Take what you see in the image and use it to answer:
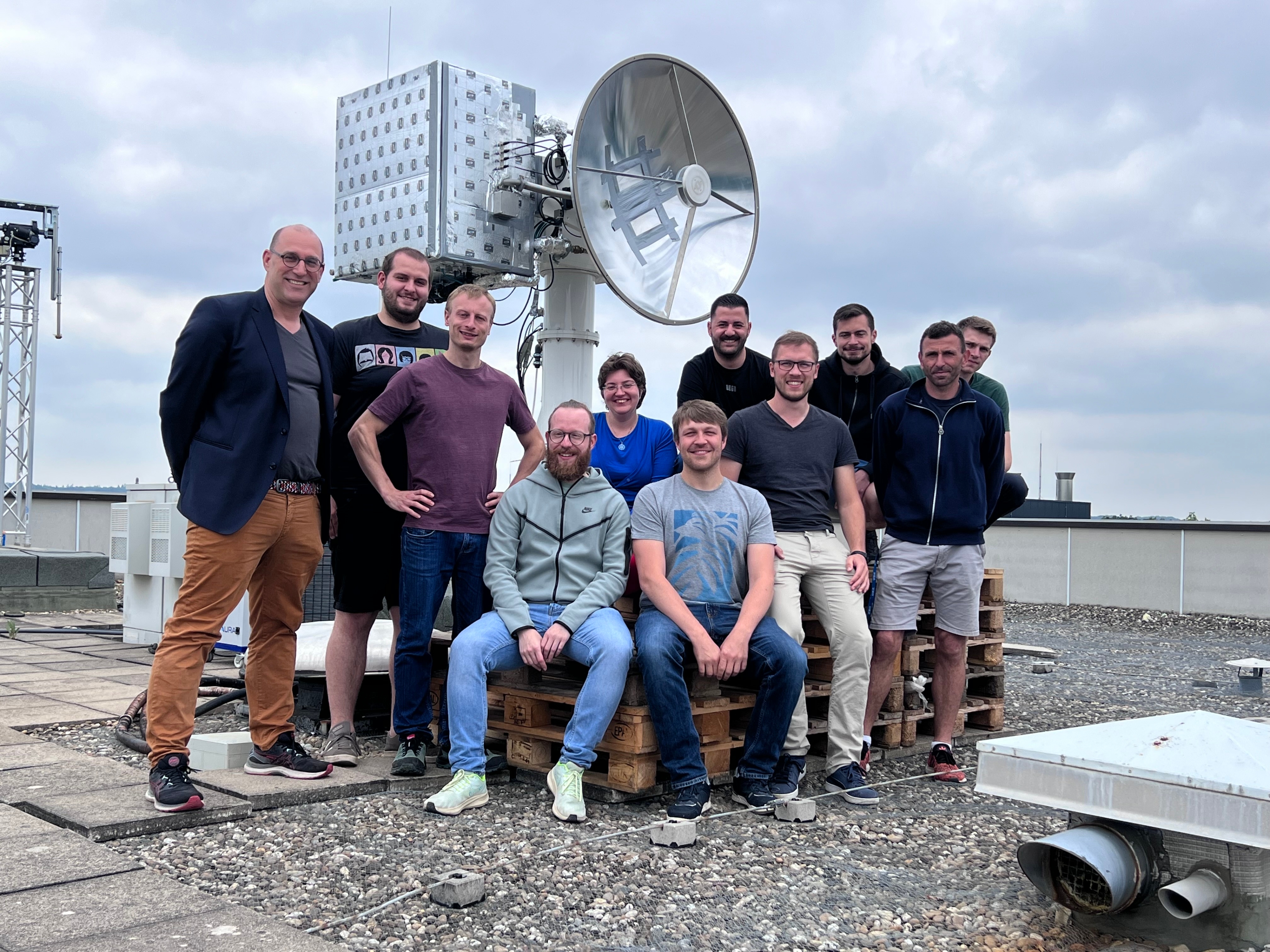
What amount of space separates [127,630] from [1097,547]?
548 inches

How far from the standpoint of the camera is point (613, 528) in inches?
175

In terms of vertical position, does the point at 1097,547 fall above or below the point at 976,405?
below

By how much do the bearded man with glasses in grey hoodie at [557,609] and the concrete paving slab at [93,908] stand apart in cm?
109

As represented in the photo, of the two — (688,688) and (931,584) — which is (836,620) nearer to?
(931,584)

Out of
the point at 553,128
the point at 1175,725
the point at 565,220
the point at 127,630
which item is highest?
the point at 553,128

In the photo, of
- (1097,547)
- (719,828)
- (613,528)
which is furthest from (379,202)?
(1097,547)

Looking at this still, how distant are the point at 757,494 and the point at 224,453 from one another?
2.09 metres

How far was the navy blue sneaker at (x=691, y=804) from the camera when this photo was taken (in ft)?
13.0

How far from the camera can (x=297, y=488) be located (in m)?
4.04

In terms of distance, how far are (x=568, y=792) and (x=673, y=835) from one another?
0.49 m

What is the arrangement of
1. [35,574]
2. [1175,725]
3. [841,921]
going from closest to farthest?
[841,921] → [1175,725] → [35,574]

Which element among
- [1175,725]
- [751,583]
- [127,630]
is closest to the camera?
[1175,725]

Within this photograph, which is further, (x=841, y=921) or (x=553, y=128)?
(x=553, y=128)

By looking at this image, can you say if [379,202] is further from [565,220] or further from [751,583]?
[751,583]
